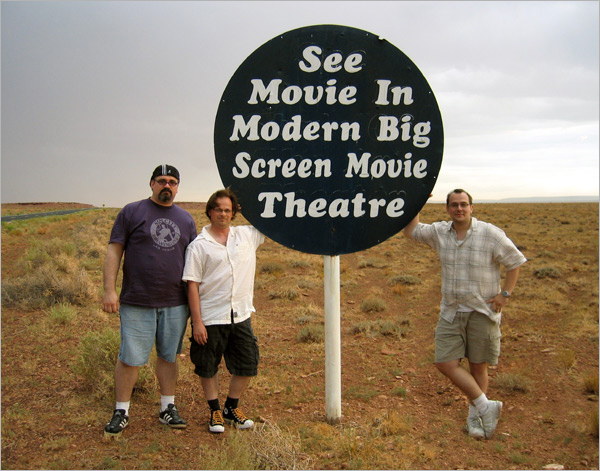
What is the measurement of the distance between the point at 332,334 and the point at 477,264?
122 centimetres

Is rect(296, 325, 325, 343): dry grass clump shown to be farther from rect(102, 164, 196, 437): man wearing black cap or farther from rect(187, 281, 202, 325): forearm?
rect(187, 281, 202, 325): forearm

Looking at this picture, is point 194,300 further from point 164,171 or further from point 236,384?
point 164,171

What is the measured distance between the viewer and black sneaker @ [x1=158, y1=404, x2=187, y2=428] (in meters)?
4.10

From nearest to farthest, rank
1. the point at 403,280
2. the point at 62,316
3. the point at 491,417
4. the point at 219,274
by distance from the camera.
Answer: the point at 219,274, the point at 491,417, the point at 62,316, the point at 403,280

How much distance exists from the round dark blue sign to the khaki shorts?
1.06 m

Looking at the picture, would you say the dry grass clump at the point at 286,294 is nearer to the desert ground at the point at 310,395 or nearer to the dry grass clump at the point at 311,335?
the desert ground at the point at 310,395

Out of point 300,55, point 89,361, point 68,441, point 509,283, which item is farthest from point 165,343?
point 509,283

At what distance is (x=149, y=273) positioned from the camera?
373 centimetres

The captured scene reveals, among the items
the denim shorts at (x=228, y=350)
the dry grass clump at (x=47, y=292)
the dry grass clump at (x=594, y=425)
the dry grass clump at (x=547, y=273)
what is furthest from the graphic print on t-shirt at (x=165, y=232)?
the dry grass clump at (x=547, y=273)

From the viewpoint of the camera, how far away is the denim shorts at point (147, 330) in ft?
12.4

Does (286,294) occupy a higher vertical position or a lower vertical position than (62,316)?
lower

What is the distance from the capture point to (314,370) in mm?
5992

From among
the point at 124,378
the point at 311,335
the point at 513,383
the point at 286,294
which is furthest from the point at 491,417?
the point at 286,294

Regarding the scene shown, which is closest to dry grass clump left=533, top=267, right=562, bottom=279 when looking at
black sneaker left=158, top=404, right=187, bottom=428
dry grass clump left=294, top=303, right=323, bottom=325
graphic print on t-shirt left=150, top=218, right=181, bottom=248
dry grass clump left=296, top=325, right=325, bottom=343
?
dry grass clump left=294, top=303, right=323, bottom=325
